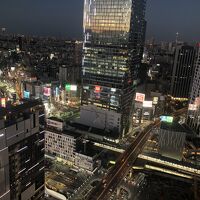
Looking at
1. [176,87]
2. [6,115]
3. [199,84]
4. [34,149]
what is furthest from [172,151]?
[176,87]

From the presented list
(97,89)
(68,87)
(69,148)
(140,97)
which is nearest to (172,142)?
(140,97)

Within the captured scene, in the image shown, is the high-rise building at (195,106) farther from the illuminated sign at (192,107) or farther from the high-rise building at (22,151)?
the high-rise building at (22,151)

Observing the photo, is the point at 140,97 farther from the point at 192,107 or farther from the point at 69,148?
the point at 69,148

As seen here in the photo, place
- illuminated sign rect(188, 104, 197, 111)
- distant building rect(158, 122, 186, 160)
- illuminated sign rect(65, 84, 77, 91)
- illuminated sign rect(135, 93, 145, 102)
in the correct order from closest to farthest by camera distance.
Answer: distant building rect(158, 122, 186, 160), illuminated sign rect(188, 104, 197, 111), illuminated sign rect(135, 93, 145, 102), illuminated sign rect(65, 84, 77, 91)

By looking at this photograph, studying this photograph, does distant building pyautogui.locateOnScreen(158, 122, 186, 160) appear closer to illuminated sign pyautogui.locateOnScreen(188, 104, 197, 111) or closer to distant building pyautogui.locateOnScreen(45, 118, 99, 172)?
distant building pyautogui.locateOnScreen(45, 118, 99, 172)

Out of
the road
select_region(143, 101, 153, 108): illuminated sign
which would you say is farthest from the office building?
select_region(143, 101, 153, 108): illuminated sign

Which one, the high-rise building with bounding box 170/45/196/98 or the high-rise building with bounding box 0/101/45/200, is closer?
the high-rise building with bounding box 0/101/45/200
